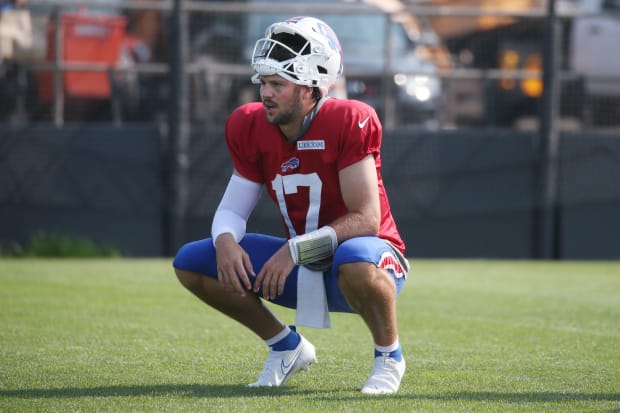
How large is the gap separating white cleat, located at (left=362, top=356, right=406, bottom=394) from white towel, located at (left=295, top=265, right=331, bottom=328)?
260mm

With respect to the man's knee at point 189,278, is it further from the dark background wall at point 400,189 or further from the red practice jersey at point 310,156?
the dark background wall at point 400,189

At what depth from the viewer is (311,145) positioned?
4.33 metres

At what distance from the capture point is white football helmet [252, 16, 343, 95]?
167 inches

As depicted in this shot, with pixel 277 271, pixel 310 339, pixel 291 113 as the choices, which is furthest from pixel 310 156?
pixel 310 339

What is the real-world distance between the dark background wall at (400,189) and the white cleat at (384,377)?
6563mm

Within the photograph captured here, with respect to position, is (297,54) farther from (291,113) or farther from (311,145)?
(311,145)

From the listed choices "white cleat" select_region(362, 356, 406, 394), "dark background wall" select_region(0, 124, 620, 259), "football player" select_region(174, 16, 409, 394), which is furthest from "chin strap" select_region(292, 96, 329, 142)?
"dark background wall" select_region(0, 124, 620, 259)

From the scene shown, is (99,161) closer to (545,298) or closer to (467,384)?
(545,298)

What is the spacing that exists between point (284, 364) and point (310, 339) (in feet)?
4.56

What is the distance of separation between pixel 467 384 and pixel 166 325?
232 cm

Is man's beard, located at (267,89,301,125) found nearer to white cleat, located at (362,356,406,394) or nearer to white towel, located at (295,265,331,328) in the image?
white towel, located at (295,265,331,328)

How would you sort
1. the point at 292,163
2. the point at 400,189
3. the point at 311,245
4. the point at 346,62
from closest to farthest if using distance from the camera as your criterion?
the point at 311,245 < the point at 292,163 < the point at 400,189 < the point at 346,62

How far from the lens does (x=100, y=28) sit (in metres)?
11.3

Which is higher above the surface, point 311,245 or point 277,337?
point 311,245
